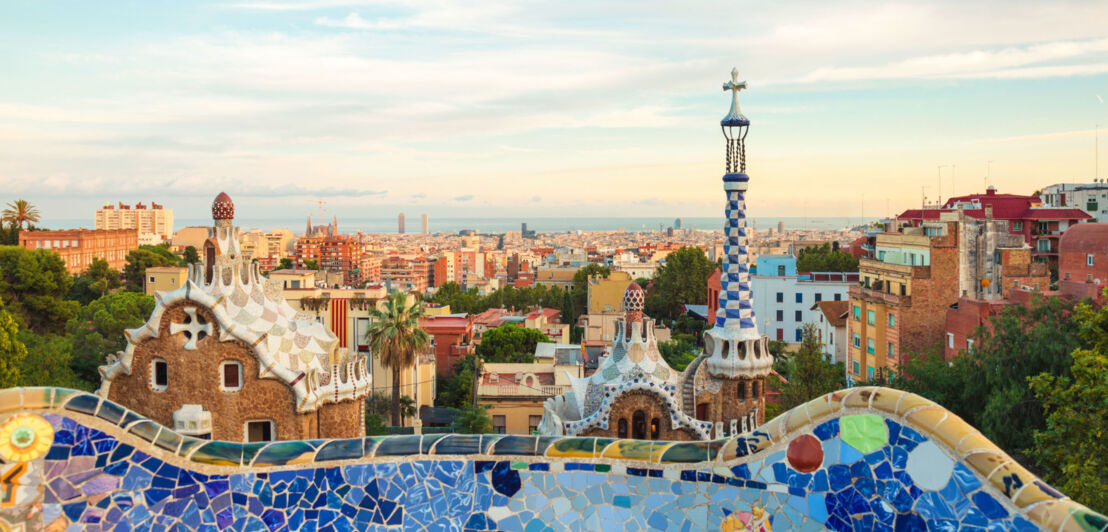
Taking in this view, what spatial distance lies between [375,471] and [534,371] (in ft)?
82.2

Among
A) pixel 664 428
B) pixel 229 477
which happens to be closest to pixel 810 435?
pixel 229 477

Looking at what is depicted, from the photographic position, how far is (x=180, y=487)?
384 centimetres

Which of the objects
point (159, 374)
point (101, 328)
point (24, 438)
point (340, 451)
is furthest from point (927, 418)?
point (101, 328)

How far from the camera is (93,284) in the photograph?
4644cm

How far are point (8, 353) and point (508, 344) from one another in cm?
2093

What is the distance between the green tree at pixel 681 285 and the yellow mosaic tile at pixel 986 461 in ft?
196

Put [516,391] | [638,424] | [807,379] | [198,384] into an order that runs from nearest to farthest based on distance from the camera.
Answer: [198,384], [638,424], [807,379], [516,391]

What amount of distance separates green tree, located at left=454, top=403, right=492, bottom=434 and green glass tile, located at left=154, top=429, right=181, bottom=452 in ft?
65.1

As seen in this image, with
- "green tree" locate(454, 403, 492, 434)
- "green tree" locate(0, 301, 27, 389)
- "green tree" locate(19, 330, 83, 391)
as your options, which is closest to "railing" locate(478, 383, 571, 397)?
"green tree" locate(454, 403, 492, 434)

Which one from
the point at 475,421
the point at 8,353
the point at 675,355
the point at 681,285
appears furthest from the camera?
the point at 681,285

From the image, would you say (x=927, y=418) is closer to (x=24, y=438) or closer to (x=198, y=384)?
(x=24, y=438)

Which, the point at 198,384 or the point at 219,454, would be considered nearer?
the point at 219,454

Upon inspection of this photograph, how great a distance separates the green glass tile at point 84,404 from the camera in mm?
3814

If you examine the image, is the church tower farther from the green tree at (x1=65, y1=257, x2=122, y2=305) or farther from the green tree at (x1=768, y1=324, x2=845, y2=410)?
the green tree at (x1=65, y1=257, x2=122, y2=305)
